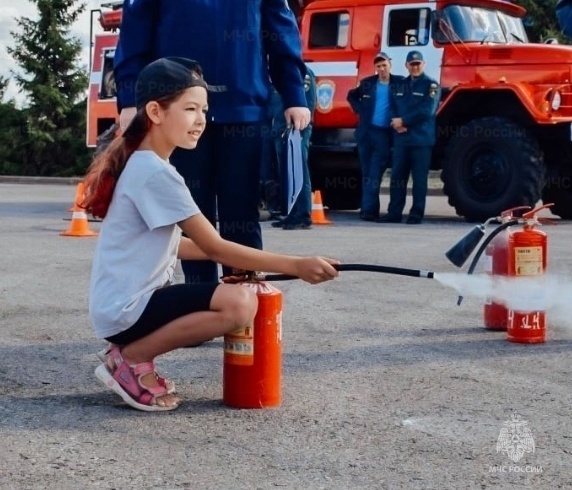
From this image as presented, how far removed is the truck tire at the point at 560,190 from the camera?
12758mm

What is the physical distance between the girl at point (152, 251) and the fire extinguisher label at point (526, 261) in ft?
5.65

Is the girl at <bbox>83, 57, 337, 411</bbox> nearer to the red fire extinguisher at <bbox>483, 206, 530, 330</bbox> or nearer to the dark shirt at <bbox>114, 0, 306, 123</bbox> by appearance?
the dark shirt at <bbox>114, 0, 306, 123</bbox>

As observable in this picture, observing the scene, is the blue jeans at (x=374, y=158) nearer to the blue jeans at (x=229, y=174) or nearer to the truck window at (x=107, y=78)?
the truck window at (x=107, y=78)

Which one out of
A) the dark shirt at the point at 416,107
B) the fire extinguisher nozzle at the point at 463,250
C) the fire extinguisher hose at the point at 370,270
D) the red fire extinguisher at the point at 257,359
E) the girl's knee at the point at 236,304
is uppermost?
the dark shirt at the point at 416,107

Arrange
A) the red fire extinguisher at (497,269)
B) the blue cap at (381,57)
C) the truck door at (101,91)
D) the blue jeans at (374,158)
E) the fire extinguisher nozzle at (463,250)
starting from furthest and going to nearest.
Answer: the truck door at (101,91)
the blue jeans at (374,158)
the blue cap at (381,57)
the red fire extinguisher at (497,269)
the fire extinguisher nozzle at (463,250)

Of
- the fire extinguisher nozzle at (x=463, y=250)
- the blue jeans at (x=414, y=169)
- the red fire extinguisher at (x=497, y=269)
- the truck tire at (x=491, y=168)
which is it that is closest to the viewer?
the fire extinguisher nozzle at (x=463, y=250)

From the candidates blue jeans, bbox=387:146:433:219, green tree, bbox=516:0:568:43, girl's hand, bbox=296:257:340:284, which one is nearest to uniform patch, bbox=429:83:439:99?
blue jeans, bbox=387:146:433:219

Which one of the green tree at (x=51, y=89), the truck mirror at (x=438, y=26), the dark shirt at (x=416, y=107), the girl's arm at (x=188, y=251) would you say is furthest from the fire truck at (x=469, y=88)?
the green tree at (x=51, y=89)

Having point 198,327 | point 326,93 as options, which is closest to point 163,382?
point 198,327

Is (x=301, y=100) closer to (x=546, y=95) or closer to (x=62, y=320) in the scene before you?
(x=62, y=320)

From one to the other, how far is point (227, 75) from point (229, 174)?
1.33 ft

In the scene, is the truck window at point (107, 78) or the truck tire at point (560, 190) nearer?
the truck tire at point (560, 190)

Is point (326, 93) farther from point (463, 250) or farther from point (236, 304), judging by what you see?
point (236, 304)

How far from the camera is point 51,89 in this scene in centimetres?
2898
